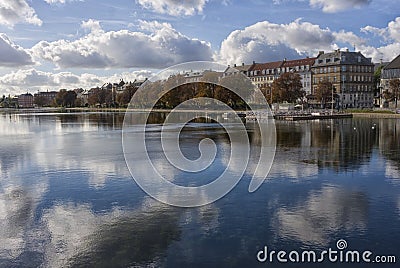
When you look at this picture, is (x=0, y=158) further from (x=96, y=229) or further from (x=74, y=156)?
(x=96, y=229)

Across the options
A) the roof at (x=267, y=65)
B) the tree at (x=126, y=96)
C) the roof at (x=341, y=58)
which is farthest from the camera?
the tree at (x=126, y=96)

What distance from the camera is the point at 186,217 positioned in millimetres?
11883

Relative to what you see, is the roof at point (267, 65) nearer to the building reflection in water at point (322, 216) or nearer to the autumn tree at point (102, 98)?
the autumn tree at point (102, 98)

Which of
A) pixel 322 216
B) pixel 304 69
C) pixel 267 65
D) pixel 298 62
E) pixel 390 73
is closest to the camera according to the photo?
pixel 322 216

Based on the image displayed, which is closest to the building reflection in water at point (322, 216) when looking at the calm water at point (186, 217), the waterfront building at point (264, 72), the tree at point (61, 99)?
the calm water at point (186, 217)

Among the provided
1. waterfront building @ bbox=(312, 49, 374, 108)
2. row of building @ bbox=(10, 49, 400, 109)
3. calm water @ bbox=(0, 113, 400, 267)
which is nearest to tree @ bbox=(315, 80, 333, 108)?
row of building @ bbox=(10, 49, 400, 109)

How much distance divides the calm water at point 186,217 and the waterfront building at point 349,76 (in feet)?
276

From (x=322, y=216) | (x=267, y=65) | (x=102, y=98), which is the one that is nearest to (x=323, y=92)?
(x=267, y=65)

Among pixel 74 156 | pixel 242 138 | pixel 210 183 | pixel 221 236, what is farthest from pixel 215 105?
pixel 221 236

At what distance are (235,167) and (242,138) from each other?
14.0 m

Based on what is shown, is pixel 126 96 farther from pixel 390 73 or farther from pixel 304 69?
pixel 390 73

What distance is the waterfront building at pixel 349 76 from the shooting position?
99812 mm

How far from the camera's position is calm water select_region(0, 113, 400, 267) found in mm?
9383

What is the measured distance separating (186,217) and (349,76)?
96840 mm
